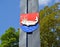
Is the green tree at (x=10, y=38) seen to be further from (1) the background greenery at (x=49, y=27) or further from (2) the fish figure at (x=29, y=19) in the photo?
(2) the fish figure at (x=29, y=19)

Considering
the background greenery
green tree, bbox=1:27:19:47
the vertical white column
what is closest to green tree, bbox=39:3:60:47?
the background greenery

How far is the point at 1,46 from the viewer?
1672 cm

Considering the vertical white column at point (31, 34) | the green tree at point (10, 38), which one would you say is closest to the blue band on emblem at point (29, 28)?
the vertical white column at point (31, 34)

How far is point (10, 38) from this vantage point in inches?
664

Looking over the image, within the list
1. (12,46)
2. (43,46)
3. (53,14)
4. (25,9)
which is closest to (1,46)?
(12,46)

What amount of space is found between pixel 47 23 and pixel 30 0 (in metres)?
7.89

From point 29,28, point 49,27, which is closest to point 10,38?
point 49,27

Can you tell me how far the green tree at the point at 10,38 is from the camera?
16625mm

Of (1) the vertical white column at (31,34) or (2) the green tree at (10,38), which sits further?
(2) the green tree at (10,38)

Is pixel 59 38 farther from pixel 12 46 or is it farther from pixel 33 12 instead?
pixel 33 12

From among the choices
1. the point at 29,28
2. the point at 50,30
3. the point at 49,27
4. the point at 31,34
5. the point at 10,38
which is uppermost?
the point at 29,28

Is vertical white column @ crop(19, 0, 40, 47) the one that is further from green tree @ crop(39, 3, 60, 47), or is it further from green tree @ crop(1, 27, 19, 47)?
green tree @ crop(1, 27, 19, 47)

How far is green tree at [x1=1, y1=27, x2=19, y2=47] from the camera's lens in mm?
16625

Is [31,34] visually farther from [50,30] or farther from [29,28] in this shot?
[50,30]
